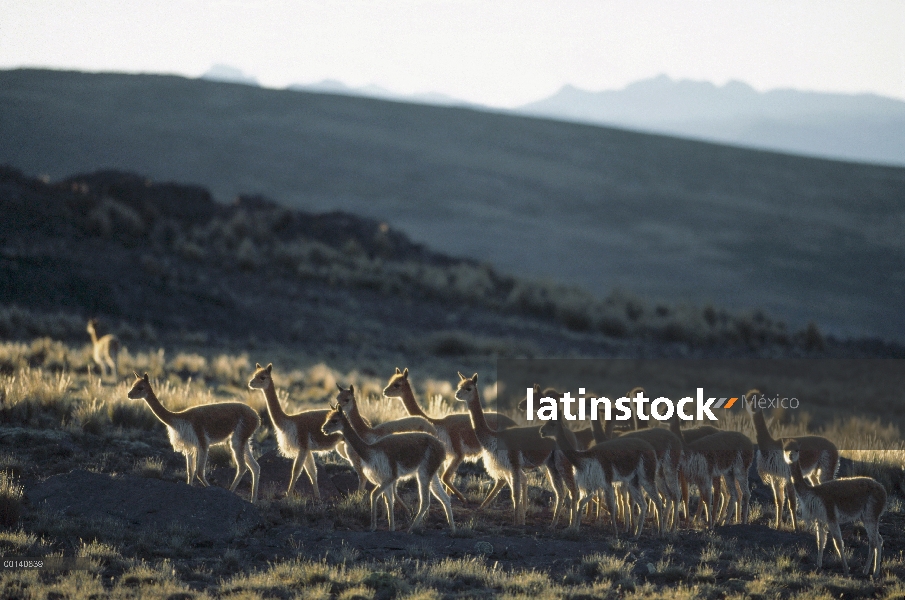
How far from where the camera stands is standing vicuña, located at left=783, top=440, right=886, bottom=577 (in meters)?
9.17

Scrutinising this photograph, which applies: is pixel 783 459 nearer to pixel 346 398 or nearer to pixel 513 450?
pixel 513 450

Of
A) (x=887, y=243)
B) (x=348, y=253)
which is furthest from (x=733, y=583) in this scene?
(x=887, y=243)

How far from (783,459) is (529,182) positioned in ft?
207

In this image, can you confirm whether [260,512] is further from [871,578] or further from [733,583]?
[871,578]

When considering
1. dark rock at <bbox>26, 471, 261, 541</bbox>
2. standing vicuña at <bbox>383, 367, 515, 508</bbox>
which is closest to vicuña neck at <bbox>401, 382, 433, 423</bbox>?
standing vicuña at <bbox>383, 367, 515, 508</bbox>

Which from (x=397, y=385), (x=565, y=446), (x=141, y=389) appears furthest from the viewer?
(x=397, y=385)

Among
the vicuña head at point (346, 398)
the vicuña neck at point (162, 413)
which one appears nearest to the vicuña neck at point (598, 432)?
the vicuña head at point (346, 398)

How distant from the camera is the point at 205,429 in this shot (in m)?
10.6

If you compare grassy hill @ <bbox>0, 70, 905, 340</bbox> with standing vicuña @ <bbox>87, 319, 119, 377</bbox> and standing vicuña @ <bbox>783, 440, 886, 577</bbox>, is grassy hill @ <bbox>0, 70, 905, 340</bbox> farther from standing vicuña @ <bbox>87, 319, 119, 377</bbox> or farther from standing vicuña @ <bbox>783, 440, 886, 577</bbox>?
standing vicuña @ <bbox>783, 440, 886, 577</bbox>

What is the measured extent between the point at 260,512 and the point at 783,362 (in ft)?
89.4

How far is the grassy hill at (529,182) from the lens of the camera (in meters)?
52.1

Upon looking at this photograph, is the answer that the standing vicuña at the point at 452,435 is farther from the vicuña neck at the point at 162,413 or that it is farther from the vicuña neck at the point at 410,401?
the vicuña neck at the point at 162,413

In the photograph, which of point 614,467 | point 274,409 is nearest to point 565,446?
point 614,467

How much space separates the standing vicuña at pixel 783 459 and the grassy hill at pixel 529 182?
1356 inches
